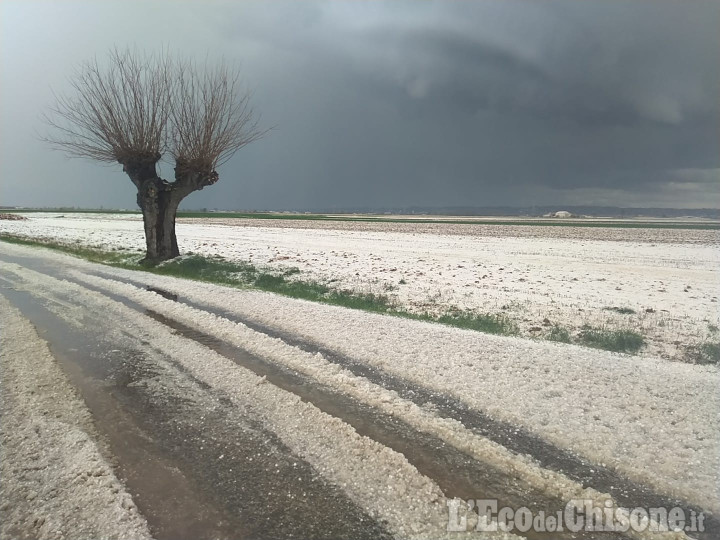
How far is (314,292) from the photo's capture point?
14.5m

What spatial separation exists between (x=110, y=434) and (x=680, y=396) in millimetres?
7413

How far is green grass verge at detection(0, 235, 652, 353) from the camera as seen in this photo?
949cm

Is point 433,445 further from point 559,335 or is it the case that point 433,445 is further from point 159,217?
point 159,217

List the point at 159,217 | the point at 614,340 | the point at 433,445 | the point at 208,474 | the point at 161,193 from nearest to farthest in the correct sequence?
the point at 208,474, the point at 433,445, the point at 614,340, the point at 161,193, the point at 159,217

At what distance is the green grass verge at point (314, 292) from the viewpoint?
9494mm

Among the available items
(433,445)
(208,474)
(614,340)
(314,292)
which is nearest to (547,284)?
(614,340)

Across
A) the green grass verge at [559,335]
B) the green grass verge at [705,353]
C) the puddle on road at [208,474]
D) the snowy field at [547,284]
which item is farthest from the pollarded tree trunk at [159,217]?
the green grass verge at [705,353]

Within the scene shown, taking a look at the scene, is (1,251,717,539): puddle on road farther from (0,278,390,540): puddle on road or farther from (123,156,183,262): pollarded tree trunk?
(123,156,183,262): pollarded tree trunk

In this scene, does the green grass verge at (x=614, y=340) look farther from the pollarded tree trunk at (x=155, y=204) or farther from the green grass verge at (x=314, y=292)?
the pollarded tree trunk at (x=155, y=204)

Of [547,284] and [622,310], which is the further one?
[547,284]

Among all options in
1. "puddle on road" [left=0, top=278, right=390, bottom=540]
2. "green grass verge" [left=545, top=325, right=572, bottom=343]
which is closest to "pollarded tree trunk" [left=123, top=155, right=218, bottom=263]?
"puddle on road" [left=0, top=278, right=390, bottom=540]

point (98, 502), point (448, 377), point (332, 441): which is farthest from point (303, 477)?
point (448, 377)

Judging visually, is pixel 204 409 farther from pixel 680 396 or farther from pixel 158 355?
pixel 680 396

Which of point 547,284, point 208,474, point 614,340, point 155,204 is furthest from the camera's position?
point 155,204
